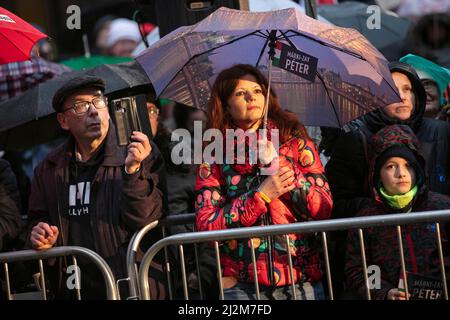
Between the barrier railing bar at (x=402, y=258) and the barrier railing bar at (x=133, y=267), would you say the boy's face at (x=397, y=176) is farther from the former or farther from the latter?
the barrier railing bar at (x=133, y=267)

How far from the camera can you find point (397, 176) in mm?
7070

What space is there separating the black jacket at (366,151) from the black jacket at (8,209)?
2.13m

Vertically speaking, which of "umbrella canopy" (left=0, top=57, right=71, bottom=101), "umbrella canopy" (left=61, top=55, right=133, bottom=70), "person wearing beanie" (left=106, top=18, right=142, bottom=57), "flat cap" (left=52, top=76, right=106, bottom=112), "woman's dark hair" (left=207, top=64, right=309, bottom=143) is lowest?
"woman's dark hair" (left=207, top=64, right=309, bottom=143)

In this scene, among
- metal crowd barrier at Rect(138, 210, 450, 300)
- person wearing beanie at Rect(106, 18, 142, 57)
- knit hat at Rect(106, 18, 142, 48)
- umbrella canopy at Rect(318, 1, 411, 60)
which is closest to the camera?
metal crowd barrier at Rect(138, 210, 450, 300)

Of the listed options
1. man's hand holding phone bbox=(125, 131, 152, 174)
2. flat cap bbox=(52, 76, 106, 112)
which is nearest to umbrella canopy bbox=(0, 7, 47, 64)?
flat cap bbox=(52, 76, 106, 112)

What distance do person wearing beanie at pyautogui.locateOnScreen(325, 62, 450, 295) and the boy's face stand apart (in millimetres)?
473

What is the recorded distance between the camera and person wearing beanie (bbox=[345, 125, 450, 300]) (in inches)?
271

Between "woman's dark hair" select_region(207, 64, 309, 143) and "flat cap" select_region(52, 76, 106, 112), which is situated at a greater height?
"flat cap" select_region(52, 76, 106, 112)

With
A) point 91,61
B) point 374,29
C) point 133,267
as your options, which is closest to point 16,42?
point 133,267

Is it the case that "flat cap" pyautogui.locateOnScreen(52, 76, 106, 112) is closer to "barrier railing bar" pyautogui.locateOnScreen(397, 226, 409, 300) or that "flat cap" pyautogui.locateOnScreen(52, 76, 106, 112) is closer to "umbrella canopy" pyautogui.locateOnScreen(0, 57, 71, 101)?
"barrier railing bar" pyautogui.locateOnScreen(397, 226, 409, 300)

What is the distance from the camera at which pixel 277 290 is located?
690 cm

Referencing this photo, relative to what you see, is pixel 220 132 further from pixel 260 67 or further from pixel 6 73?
pixel 6 73

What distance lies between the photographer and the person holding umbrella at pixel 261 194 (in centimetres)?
688

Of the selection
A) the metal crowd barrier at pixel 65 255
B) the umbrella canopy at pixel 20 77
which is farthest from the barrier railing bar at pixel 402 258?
the umbrella canopy at pixel 20 77
